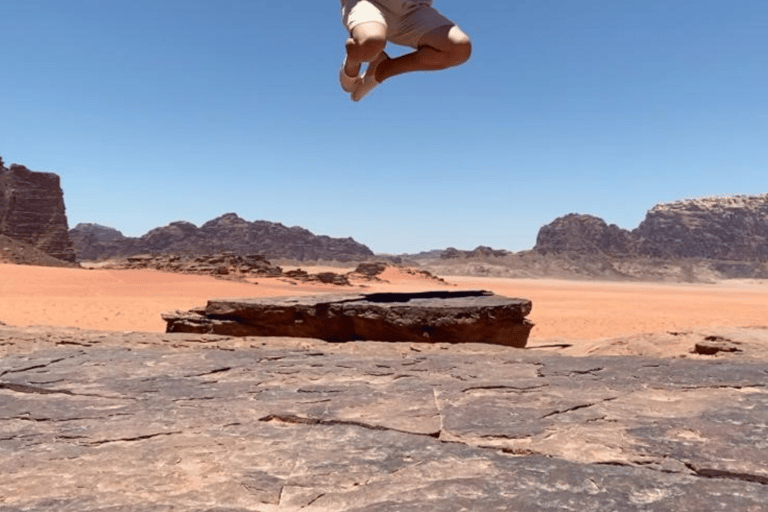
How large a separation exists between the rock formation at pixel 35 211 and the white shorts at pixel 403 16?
3977 cm

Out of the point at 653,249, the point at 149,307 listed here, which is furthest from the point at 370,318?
the point at 653,249

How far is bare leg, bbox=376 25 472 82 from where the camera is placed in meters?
4.21

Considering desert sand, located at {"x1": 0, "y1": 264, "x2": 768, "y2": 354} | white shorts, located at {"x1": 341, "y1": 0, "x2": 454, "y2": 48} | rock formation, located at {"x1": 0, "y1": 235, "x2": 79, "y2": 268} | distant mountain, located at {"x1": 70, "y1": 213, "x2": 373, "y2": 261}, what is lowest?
desert sand, located at {"x1": 0, "y1": 264, "x2": 768, "y2": 354}

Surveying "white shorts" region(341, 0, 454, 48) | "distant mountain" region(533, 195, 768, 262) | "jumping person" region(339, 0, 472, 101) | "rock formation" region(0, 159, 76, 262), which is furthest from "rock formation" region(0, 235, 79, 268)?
"distant mountain" region(533, 195, 768, 262)

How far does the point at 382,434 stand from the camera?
211cm

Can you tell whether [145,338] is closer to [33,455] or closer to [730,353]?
[33,455]

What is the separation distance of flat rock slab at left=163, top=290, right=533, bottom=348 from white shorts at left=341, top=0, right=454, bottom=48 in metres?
2.81

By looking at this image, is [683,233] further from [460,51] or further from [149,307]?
[460,51]

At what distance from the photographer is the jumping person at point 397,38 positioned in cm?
408

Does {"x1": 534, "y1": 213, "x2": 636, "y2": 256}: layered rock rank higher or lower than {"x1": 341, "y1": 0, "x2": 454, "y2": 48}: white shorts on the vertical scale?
higher

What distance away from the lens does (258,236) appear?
284ft

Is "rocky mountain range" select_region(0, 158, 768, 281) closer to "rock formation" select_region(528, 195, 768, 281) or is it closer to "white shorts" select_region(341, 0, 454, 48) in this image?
"rock formation" select_region(528, 195, 768, 281)

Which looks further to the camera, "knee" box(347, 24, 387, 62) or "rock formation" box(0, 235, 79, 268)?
"rock formation" box(0, 235, 79, 268)

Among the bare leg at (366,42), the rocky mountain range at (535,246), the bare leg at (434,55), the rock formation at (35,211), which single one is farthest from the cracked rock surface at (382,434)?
the rock formation at (35,211)
